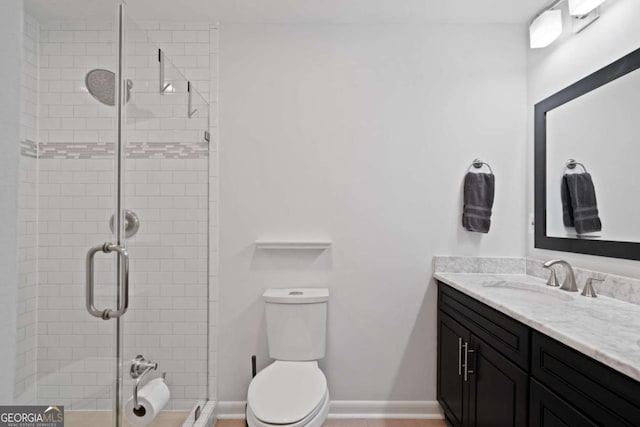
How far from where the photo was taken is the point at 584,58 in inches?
78.2

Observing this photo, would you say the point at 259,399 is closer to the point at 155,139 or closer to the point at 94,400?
the point at 94,400

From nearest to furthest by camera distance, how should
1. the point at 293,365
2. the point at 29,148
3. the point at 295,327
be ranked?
the point at 29,148, the point at 293,365, the point at 295,327

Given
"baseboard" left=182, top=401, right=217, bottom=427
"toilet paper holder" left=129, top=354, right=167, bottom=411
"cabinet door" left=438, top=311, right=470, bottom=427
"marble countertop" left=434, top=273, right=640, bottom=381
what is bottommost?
"baseboard" left=182, top=401, right=217, bottom=427

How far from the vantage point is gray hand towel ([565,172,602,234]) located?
1.89 metres

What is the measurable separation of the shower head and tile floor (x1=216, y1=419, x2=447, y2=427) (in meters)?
1.97

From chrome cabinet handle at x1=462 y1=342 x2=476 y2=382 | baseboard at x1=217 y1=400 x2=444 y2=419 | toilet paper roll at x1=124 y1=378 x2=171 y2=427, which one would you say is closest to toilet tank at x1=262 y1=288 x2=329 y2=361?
baseboard at x1=217 y1=400 x2=444 y2=419

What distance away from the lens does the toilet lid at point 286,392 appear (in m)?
1.67

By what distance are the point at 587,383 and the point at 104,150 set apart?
165cm

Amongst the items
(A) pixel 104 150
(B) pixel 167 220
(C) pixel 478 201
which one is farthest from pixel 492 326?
(A) pixel 104 150

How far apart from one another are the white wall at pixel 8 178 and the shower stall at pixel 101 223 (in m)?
0.62

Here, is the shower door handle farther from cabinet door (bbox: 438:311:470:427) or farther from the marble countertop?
cabinet door (bbox: 438:311:470:427)

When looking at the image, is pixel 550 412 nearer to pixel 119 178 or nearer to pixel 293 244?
pixel 293 244

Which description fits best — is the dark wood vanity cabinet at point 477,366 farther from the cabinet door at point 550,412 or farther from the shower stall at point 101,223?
the shower stall at point 101,223

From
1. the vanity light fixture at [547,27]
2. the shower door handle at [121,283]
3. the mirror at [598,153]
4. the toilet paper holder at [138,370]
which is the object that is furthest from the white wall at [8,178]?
the vanity light fixture at [547,27]
